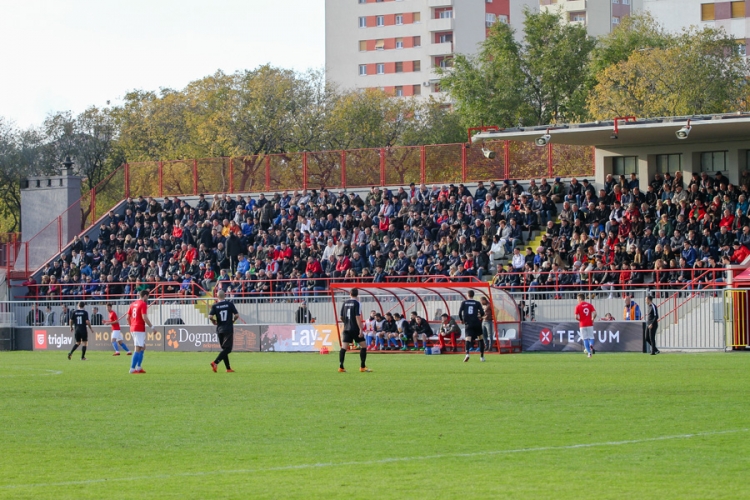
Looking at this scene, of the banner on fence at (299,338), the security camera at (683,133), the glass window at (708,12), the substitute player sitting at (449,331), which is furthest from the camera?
the glass window at (708,12)

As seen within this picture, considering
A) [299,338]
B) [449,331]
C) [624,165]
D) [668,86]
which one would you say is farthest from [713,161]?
[668,86]

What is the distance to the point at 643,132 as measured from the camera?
39000mm

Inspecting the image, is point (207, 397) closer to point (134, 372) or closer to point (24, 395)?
point (24, 395)

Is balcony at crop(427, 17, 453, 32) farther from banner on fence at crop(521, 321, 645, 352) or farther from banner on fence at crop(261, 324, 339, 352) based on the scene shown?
banner on fence at crop(521, 321, 645, 352)

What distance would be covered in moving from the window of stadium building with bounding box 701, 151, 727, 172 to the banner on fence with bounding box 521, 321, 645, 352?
35.3ft

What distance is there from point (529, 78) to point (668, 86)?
51.4 ft

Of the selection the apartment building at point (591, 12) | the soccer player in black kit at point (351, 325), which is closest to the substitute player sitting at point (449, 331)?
the soccer player in black kit at point (351, 325)

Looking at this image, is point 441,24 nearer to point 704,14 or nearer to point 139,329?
point 704,14

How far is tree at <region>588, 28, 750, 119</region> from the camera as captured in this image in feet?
201

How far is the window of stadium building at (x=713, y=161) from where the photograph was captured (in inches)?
1599

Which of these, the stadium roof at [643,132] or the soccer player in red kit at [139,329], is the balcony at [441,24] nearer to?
the stadium roof at [643,132]

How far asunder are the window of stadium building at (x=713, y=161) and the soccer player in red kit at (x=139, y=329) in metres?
23.5

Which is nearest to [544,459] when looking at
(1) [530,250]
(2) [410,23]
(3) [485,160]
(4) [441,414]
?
(4) [441,414]

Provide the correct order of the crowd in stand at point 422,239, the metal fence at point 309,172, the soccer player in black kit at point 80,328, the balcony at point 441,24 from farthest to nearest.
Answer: the balcony at point 441,24 → the metal fence at point 309,172 → the crowd in stand at point 422,239 → the soccer player in black kit at point 80,328
